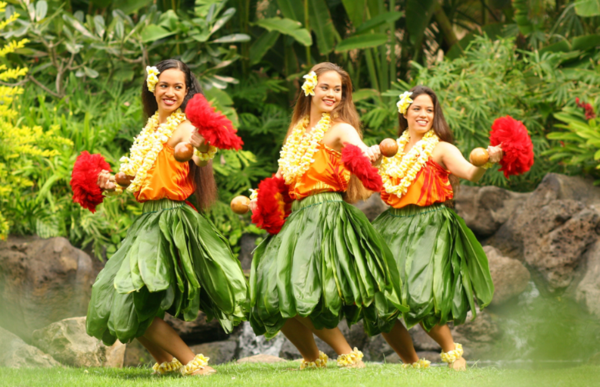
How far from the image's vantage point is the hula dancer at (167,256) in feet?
9.81

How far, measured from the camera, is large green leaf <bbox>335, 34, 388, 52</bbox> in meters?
6.81

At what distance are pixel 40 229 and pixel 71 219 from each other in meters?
0.34

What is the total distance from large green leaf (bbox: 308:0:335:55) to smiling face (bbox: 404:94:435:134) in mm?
3673

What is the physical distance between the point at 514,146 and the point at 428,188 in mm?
561

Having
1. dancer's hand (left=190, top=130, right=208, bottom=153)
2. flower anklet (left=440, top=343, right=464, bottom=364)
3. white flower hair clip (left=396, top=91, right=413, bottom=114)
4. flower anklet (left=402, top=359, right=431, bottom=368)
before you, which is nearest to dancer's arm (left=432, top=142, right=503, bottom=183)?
white flower hair clip (left=396, top=91, right=413, bottom=114)

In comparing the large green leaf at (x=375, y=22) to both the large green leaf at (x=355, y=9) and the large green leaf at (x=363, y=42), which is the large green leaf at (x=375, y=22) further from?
the large green leaf at (x=355, y=9)

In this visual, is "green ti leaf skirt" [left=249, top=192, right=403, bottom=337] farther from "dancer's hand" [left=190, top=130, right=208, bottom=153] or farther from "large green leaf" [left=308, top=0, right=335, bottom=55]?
"large green leaf" [left=308, top=0, right=335, bottom=55]

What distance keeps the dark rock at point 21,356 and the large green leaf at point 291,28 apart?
4.01 metres

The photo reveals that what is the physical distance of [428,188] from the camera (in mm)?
3531

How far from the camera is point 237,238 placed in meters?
6.42

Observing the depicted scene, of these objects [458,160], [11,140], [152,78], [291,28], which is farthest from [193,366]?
[291,28]

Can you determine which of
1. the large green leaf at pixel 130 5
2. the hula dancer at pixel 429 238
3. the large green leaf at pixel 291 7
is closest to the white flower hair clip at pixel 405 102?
the hula dancer at pixel 429 238

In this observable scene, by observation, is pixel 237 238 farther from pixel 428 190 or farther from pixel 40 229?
pixel 428 190

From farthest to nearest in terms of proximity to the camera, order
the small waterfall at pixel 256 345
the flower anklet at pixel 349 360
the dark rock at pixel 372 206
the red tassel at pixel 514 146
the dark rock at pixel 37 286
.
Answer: the dark rock at pixel 372 206
the small waterfall at pixel 256 345
the dark rock at pixel 37 286
the flower anklet at pixel 349 360
the red tassel at pixel 514 146
